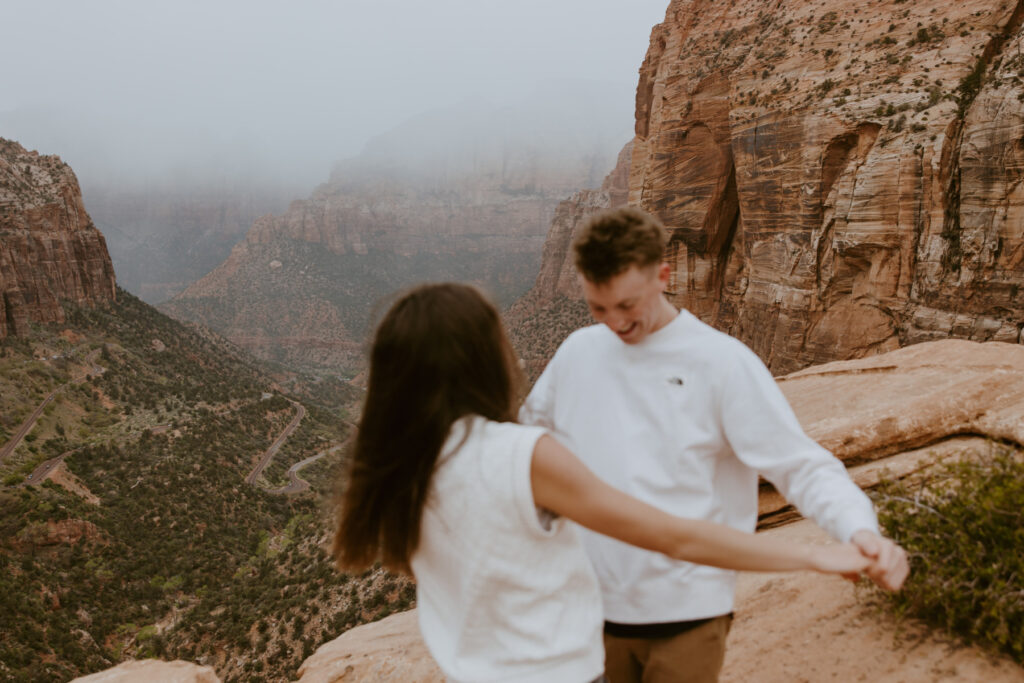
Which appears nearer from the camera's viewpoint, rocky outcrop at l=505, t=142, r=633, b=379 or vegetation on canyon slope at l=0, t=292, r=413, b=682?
vegetation on canyon slope at l=0, t=292, r=413, b=682

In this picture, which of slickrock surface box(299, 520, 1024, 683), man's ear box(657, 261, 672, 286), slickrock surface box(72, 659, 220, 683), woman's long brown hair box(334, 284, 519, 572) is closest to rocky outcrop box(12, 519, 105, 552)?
slickrock surface box(72, 659, 220, 683)

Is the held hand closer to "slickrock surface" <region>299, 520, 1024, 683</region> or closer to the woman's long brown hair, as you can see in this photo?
the woman's long brown hair

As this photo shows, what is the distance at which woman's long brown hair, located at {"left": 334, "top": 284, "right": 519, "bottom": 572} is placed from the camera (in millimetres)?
1649

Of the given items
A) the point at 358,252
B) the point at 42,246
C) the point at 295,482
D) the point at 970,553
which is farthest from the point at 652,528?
the point at 358,252

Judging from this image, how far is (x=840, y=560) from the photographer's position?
5.79 ft

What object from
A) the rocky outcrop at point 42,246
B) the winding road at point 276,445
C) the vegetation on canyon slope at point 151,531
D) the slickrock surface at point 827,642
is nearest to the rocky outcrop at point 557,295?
the winding road at point 276,445

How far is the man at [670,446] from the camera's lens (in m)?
1.95

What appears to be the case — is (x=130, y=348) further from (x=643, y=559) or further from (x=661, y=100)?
(x=643, y=559)

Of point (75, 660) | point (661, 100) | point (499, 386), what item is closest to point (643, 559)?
point (499, 386)

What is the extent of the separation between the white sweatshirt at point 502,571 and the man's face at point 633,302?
27.5 inches

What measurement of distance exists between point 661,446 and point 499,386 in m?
0.67

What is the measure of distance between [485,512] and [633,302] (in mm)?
922

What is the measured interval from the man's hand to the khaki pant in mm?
554

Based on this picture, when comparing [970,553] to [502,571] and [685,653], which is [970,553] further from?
[502,571]
